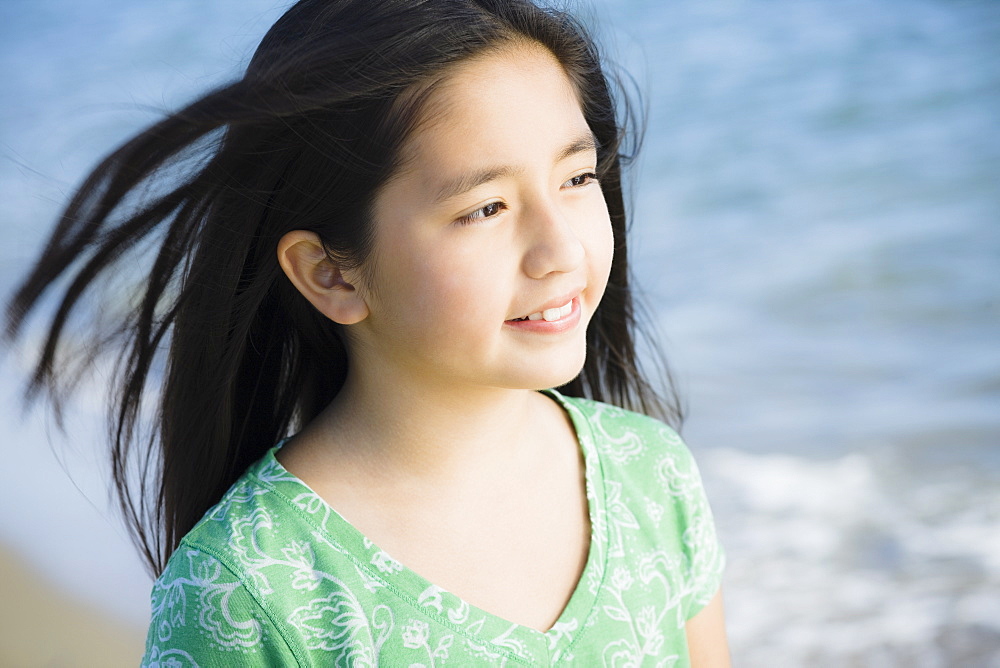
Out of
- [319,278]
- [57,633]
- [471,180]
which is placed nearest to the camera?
[471,180]

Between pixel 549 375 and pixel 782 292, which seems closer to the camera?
pixel 549 375

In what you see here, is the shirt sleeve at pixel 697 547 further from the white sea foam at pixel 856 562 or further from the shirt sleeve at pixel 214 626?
the white sea foam at pixel 856 562

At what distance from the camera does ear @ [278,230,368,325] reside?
1095 mm

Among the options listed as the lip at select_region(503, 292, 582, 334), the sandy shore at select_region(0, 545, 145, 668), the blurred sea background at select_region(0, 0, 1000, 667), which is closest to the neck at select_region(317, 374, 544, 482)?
the lip at select_region(503, 292, 582, 334)

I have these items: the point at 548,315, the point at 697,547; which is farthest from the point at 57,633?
the point at 548,315

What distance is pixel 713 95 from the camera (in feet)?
15.6

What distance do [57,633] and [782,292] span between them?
97.6 inches

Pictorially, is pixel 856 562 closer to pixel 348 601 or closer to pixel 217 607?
pixel 348 601

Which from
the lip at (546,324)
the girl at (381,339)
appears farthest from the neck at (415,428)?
the lip at (546,324)

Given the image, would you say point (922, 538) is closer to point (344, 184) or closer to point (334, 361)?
point (334, 361)

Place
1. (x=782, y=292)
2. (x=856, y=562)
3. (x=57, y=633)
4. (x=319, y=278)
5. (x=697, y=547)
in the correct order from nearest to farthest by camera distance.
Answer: (x=319, y=278), (x=697, y=547), (x=57, y=633), (x=856, y=562), (x=782, y=292)

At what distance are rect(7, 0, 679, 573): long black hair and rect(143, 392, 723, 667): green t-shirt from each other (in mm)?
119

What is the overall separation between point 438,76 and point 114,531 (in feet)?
6.11

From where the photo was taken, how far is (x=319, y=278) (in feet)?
3.66
